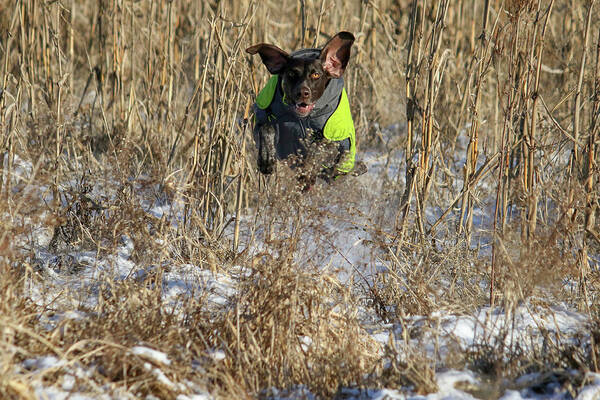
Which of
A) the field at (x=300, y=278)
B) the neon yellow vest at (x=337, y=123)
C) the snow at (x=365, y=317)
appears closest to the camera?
the snow at (x=365, y=317)

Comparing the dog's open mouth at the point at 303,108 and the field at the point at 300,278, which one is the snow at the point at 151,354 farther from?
the dog's open mouth at the point at 303,108

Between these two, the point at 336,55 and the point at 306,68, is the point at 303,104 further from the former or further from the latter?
the point at 336,55

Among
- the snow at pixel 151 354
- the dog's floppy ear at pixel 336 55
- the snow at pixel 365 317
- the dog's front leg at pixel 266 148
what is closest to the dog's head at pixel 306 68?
the dog's floppy ear at pixel 336 55

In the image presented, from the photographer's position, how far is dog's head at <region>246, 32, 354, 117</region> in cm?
375

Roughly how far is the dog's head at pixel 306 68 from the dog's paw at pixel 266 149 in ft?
0.62

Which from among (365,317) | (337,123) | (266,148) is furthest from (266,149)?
(365,317)

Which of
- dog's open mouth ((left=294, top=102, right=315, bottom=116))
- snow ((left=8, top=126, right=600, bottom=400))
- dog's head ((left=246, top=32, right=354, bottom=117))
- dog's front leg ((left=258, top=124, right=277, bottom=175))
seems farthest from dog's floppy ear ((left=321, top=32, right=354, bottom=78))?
snow ((left=8, top=126, right=600, bottom=400))

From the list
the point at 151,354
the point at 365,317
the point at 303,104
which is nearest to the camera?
the point at 151,354

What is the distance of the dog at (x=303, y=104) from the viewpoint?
3750 millimetres

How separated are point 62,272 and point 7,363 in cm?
139

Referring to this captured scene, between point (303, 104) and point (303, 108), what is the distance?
21 mm

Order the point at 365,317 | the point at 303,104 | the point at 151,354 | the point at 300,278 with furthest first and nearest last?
1. the point at 303,104
2. the point at 365,317
3. the point at 300,278
4. the point at 151,354

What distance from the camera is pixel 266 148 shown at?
12.4 ft

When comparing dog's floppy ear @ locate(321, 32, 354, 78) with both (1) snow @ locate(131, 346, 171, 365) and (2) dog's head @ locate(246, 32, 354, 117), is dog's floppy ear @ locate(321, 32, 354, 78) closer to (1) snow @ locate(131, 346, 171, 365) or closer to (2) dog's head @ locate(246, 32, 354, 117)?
(2) dog's head @ locate(246, 32, 354, 117)
